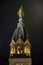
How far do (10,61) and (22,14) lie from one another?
572 centimetres

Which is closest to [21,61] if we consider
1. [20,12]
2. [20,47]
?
[20,47]

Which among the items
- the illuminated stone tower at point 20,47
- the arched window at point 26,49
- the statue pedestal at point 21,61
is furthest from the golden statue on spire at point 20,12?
the statue pedestal at point 21,61

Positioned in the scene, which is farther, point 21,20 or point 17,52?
point 21,20

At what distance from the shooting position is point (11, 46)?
111 ft

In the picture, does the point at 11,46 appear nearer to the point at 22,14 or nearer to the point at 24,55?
the point at 24,55

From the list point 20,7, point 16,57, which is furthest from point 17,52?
point 20,7

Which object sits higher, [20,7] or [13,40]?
[20,7]

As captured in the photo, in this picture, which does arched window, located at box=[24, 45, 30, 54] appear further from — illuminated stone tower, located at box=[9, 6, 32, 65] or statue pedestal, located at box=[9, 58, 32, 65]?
statue pedestal, located at box=[9, 58, 32, 65]

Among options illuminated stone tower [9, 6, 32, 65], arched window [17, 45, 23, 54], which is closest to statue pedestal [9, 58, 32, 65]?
illuminated stone tower [9, 6, 32, 65]

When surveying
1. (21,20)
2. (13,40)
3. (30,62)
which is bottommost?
(30,62)

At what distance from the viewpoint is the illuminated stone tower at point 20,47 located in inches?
1292

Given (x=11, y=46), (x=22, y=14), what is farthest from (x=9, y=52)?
(x=22, y=14)

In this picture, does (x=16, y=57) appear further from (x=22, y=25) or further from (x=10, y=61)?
(x=22, y=25)

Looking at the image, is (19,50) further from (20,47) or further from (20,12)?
(20,12)
